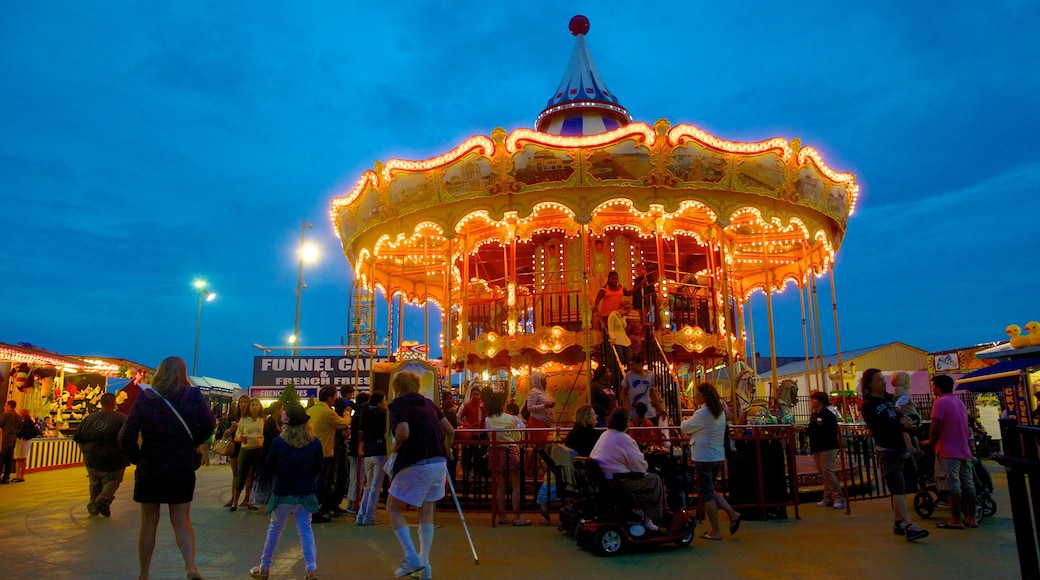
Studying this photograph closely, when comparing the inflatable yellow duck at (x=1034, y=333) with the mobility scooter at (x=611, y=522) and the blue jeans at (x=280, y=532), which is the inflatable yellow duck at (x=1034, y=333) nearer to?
the mobility scooter at (x=611, y=522)

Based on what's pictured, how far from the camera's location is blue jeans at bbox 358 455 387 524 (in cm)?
802

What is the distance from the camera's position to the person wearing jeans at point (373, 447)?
7.99 m

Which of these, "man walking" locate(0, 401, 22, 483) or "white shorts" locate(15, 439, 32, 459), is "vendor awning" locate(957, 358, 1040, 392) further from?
"white shorts" locate(15, 439, 32, 459)

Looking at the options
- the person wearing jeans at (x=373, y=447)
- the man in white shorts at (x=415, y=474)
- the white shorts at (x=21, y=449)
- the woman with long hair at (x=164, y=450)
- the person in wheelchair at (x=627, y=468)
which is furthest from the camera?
the white shorts at (x=21, y=449)

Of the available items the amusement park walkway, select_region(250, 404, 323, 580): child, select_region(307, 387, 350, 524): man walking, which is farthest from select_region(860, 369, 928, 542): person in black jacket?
select_region(307, 387, 350, 524): man walking

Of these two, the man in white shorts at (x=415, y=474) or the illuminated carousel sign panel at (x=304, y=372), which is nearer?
the man in white shorts at (x=415, y=474)

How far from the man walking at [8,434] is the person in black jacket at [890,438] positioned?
1455 cm

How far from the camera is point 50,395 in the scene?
22.3 metres

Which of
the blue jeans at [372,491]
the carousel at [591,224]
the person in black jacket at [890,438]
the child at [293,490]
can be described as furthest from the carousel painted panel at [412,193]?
the person in black jacket at [890,438]

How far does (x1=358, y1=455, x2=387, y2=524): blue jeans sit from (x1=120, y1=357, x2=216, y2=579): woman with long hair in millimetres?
3135

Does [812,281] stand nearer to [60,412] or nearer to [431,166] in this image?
[431,166]

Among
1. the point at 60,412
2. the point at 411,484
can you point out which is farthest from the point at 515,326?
the point at 60,412

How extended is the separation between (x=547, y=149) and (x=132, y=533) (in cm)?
854

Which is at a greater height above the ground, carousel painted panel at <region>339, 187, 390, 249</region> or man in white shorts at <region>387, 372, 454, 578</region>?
carousel painted panel at <region>339, 187, 390, 249</region>
